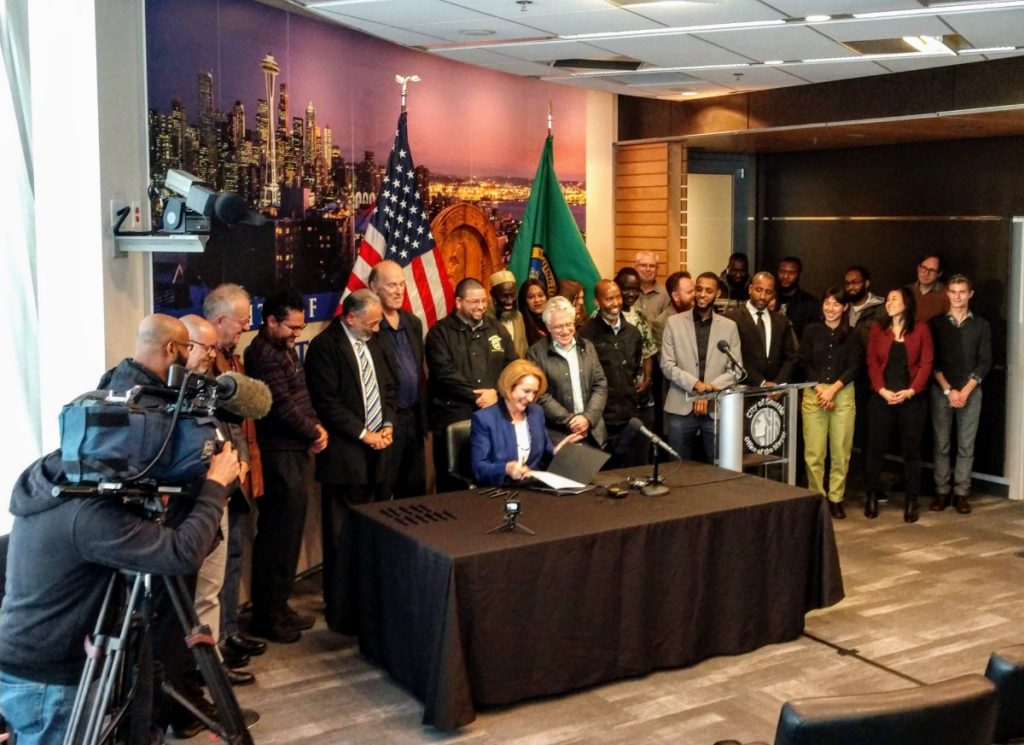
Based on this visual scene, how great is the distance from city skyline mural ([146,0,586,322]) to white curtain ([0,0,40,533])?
23.1 inches

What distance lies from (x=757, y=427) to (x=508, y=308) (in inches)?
66.2

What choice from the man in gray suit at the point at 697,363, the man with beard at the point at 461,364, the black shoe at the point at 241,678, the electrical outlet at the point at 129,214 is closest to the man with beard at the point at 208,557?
the black shoe at the point at 241,678

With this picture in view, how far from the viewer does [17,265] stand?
4832 mm

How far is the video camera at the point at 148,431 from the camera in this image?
3086 mm

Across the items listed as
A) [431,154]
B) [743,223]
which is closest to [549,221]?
[431,154]

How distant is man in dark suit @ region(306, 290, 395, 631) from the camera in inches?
231

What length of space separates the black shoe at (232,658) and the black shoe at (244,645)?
3 cm

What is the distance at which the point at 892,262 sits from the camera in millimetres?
9695

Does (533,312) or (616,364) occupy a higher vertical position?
(533,312)

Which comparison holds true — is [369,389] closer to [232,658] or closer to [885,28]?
[232,658]

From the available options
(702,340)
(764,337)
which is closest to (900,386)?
(764,337)

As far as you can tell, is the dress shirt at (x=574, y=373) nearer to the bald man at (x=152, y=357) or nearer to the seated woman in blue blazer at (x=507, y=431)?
the seated woman in blue blazer at (x=507, y=431)

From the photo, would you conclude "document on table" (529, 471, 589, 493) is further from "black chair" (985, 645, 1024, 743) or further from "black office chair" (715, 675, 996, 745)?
"black office chair" (715, 675, 996, 745)

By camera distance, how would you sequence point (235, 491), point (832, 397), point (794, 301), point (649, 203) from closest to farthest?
point (235, 491)
point (832, 397)
point (794, 301)
point (649, 203)
